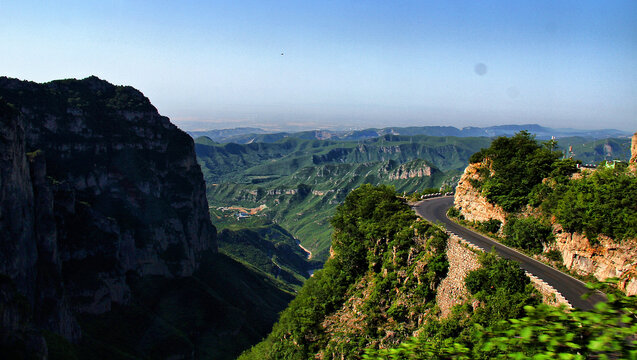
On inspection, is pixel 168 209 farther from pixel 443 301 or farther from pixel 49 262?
pixel 443 301

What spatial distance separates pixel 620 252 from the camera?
88.5 ft

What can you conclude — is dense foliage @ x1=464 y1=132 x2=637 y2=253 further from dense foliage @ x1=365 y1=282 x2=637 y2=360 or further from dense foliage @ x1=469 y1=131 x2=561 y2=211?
dense foliage @ x1=365 y1=282 x2=637 y2=360

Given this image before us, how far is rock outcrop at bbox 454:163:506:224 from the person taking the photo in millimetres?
42056

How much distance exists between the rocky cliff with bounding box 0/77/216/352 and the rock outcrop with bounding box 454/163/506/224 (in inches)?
2248

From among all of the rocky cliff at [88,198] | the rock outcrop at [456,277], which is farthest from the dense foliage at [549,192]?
the rocky cliff at [88,198]

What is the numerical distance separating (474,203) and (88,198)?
11430 cm

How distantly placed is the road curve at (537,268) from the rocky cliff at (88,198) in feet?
177

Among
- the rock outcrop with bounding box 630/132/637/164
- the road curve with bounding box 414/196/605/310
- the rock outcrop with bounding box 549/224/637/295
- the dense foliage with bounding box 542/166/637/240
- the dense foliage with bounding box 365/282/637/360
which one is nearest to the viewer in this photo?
the dense foliage with bounding box 365/282/637/360

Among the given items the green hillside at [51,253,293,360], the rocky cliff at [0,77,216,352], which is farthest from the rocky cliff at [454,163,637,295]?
the green hillside at [51,253,293,360]

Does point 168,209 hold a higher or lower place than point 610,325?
lower

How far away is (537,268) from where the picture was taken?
31.5 m

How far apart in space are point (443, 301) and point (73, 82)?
146173mm

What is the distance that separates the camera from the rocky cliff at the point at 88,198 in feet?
226

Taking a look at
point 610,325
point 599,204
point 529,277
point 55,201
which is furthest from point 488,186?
point 55,201
